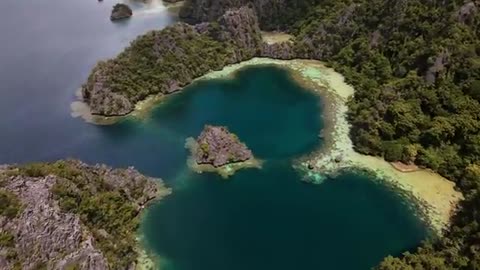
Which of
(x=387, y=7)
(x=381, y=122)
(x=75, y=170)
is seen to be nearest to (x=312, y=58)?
(x=387, y=7)

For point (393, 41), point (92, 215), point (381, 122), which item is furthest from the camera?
point (393, 41)

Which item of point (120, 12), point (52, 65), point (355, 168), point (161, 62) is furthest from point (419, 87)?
point (120, 12)

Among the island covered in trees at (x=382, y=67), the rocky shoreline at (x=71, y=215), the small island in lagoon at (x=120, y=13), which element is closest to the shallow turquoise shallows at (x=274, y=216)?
the rocky shoreline at (x=71, y=215)

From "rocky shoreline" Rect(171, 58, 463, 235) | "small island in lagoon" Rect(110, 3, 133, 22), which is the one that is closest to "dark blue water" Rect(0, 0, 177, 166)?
"small island in lagoon" Rect(110, 3, 133, 22)

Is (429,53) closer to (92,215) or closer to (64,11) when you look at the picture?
(92,215)

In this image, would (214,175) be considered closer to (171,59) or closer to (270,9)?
(171,59)

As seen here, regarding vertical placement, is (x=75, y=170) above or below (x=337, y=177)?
above
